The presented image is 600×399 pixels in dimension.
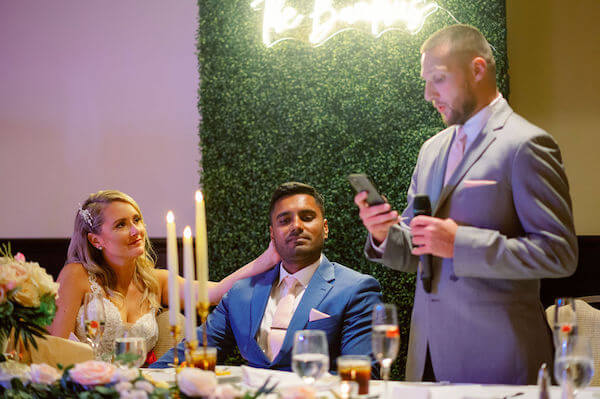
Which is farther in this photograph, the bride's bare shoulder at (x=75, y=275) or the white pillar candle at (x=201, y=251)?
the bride's bare shoulder at (x=75, y=275)

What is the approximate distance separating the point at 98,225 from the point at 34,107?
72.3 inches

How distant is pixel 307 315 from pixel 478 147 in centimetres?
116

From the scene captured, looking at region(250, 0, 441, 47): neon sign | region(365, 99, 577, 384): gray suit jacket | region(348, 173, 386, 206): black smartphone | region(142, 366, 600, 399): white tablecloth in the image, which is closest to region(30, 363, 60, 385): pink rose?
region(142, 366, 600, 399): white tablecloth

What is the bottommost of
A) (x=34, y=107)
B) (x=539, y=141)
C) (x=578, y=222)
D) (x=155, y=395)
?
(x=155, y=395)

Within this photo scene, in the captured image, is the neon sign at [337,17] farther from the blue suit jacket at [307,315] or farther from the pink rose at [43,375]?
the pink rose at [43,375]

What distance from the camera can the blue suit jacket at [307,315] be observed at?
263 cm

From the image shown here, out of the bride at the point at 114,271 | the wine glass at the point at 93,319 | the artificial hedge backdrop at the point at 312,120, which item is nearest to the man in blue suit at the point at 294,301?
the bride at the point at 114,271

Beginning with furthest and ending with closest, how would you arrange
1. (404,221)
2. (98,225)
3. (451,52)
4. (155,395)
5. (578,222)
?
(578,222) → (98,225) → (404,221) → (451,52) → (155,395)

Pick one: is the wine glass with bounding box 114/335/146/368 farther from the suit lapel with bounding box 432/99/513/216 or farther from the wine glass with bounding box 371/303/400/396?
the suit lapel with bounding box 432/99/513/216

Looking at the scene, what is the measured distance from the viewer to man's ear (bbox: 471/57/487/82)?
79.4 inches

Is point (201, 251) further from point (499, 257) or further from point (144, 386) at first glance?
point (499, 257)

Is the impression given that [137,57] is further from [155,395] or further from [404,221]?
[155,395]

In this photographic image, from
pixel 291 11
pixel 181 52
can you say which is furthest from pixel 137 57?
pixel 291 11

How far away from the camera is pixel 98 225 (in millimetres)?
3357
